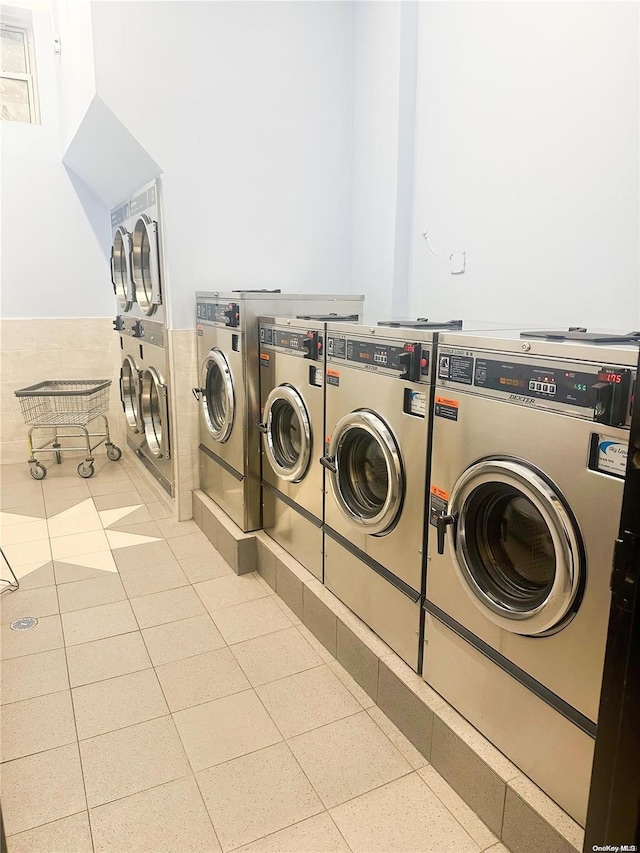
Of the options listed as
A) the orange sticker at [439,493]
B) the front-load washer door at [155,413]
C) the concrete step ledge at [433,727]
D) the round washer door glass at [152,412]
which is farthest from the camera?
the round washer door glass at [152,412]

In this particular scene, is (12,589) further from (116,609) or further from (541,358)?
(541,358)

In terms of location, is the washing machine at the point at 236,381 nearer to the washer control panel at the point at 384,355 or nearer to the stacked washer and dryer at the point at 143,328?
the stacked washer and dryer at the point at 143,328

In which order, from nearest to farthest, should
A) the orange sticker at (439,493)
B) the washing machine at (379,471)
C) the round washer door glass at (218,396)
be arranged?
the orange sticker at (439,493)
the washing machine at (379,471)
the round washer door glass at (218,396)

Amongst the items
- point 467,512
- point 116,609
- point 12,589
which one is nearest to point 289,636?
point 116,609

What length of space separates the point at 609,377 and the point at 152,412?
3.98 m

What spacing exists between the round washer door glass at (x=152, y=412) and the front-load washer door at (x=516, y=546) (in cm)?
295

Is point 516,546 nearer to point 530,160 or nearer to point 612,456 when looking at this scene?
point 612,456

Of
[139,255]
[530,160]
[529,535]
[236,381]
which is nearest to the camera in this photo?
[529,535]

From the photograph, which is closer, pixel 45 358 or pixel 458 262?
pixel 458 262

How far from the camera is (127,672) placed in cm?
268

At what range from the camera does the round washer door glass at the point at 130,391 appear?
5.27 metres

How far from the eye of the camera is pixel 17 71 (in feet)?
17.4

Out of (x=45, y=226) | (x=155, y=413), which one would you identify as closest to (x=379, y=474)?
(x=155, y=413)

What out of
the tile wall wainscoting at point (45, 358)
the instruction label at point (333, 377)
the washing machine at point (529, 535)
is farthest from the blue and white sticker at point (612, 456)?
the tile wall wainscoting at point (45, 358)
